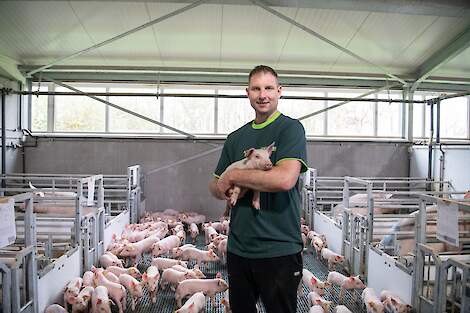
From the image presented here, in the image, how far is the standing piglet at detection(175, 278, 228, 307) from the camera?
10.8ft

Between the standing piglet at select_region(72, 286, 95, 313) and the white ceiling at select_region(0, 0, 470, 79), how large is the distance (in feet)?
11.0

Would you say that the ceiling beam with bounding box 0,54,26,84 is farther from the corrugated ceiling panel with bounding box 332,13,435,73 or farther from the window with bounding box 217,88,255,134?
the corrugated ceiling panel with bounding box 332,13,435,73

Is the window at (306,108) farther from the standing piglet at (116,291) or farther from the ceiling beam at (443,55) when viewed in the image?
the standing piglet at (116,291)

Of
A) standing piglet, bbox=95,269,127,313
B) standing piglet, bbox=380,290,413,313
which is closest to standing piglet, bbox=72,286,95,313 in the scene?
standing piglet, bbox=95,269,127,313

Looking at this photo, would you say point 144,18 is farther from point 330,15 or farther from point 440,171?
point 440,171

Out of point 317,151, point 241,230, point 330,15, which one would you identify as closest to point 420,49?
point 330,15

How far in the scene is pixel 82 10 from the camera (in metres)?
4.88

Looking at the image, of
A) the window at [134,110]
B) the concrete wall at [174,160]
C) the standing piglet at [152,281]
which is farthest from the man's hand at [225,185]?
the window at [134,110]

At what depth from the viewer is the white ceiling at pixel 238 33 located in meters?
4.80

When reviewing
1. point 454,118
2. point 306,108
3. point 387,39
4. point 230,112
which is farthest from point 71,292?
point 454,118

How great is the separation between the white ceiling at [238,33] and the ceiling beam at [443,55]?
0.07 metres

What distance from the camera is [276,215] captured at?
155cm

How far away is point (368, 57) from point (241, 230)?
551cm

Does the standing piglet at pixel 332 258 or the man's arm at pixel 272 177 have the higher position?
the man's arm at pixel 272 177
